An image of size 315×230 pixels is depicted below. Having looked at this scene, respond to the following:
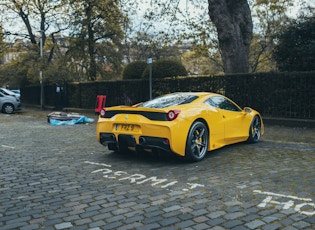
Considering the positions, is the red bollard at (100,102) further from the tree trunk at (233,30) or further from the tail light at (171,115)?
the tail light at (171,115)

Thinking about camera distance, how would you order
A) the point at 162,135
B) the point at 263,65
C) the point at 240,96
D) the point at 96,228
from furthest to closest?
1. the point at 263,65
2. the point at 240,96
3. the point at 162,135
4. the point at 96,228

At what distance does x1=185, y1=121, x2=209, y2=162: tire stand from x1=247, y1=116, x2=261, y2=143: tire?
2.11 meters

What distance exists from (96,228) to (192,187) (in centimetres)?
182

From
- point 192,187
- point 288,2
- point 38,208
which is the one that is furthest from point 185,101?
point 288,2

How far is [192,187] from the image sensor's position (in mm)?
5098

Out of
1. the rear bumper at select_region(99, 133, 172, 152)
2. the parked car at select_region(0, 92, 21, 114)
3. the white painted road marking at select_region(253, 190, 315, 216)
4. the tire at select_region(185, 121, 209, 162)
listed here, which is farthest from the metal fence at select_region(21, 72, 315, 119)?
the white painted road marking at select_region(253, 190, 315, 216)

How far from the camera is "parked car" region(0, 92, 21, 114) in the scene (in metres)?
23.4

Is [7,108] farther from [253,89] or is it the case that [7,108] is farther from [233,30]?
[253,89]

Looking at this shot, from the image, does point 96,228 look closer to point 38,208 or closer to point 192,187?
point 38,208

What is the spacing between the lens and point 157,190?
4.96m

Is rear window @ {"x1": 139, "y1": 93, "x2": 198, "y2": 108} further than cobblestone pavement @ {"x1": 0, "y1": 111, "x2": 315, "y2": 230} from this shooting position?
Yes

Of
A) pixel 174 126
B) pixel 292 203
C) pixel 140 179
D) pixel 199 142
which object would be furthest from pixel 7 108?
pixel 292 203

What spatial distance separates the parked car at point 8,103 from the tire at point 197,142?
19.4 m

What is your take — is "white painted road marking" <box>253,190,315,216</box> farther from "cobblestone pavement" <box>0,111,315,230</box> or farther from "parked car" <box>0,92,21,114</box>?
"parked car" <box>0,92,21,114</box>
